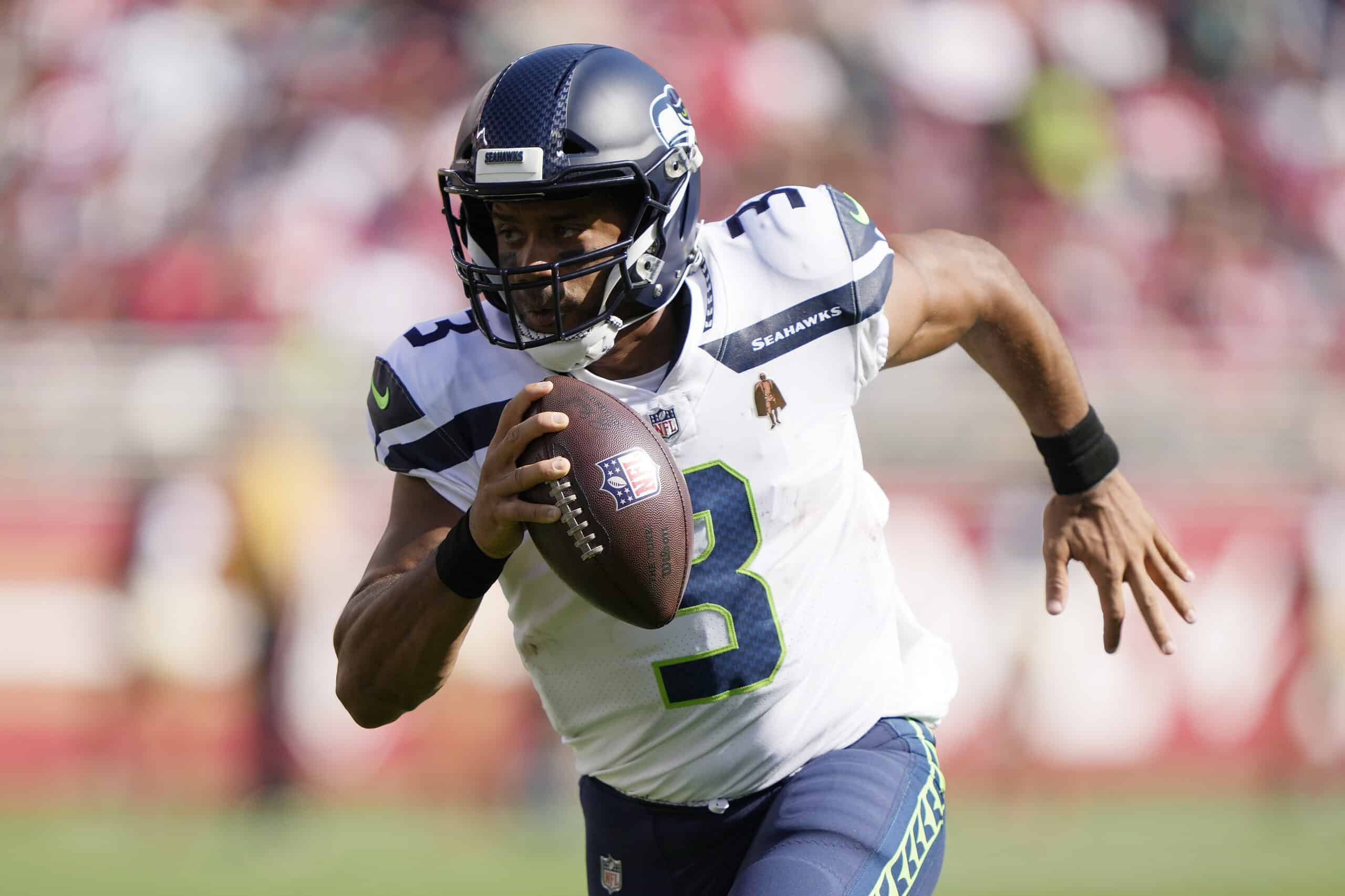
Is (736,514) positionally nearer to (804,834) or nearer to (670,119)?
(804,834)

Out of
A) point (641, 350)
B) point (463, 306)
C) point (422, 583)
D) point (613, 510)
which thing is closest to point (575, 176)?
point (641, 350)

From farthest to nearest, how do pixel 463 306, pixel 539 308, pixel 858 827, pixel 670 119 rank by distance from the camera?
1. pixel 463 306
2. pixel 670 119
3. pixel 858 827
4. pixel 539 308

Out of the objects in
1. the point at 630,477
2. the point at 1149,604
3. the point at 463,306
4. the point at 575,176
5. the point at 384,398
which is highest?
the point at 463,306

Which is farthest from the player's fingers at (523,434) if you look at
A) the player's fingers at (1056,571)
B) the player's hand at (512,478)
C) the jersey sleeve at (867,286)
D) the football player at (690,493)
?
the player's fingers at (1056,571)

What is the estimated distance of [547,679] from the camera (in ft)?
9.75

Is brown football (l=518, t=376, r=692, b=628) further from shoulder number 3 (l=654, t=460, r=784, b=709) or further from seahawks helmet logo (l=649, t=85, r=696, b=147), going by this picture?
seahawks helmet logo (l=649, t=85, r=696, b=147)

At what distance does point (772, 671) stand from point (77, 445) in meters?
4.90

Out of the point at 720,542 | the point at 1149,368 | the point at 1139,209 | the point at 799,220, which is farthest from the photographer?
the point at 1139,209

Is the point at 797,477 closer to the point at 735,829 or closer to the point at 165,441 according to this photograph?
the point at 735,829

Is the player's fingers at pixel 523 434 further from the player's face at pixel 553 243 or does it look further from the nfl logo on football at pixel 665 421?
the nfl logo on football at pixel 665 421

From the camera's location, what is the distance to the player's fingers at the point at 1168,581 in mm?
3318

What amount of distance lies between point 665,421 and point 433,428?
40 centimetres

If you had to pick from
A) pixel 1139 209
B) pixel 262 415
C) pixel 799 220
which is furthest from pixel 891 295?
pixel 1139 209

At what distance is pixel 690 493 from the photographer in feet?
9.21
